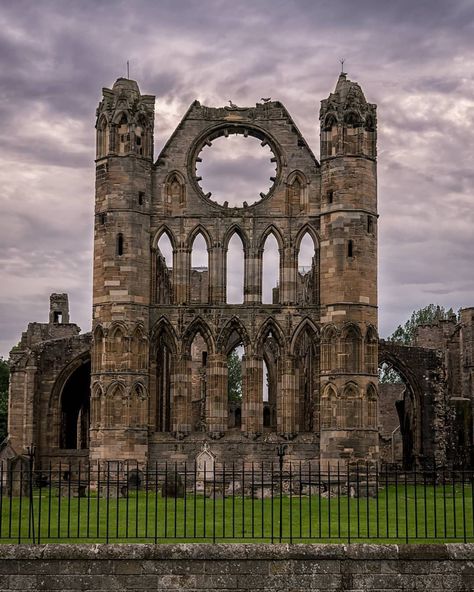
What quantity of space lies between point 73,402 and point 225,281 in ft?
42.7

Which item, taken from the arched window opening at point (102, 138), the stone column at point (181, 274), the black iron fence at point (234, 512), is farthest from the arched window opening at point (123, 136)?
the black iron fence at point (234, 512)

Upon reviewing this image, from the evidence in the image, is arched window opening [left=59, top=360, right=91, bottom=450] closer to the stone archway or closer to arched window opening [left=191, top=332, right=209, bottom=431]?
arched window opening [left=191, top=332, right=209, bottom=431]

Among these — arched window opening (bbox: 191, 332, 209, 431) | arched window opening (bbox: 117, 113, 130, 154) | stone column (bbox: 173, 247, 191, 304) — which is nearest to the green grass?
stone column (bbox: 173, 247, 191, 304)

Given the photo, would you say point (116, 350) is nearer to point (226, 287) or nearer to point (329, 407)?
point (226, 287)

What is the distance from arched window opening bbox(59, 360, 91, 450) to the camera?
47.8 meters

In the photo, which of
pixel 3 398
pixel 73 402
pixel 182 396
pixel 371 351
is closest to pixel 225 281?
pixel 182 396

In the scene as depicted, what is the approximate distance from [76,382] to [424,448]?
15650 millimetres

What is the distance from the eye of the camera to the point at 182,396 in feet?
136

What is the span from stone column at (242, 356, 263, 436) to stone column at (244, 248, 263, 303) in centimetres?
226

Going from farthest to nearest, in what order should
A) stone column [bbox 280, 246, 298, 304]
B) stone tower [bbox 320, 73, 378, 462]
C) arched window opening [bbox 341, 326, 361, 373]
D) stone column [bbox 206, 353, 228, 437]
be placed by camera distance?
1. stone column [bbox 280, 246, 298, 304]
2. stone column [bbox 206, 353, 228, 437]
3. arched window opening [bbox 341, 326, 361, 373]
4. stone tower [bbox 320, 73, 378, 462]

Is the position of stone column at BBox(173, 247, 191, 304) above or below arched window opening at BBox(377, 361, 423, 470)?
above

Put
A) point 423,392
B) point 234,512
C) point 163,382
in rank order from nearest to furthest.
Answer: point 234,512, point 163,382, point 423,392

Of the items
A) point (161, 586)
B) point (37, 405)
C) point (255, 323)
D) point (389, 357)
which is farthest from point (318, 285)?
point (161, 586)

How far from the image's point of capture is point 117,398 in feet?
132
